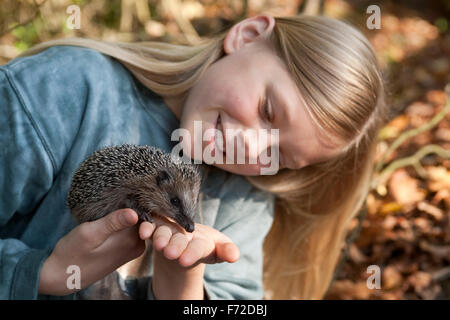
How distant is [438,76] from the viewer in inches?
269

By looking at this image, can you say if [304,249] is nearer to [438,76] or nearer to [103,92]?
[103,92]

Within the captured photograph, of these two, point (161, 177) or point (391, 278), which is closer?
point (161, 177)

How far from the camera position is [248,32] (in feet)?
9.42

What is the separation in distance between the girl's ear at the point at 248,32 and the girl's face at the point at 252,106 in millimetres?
62

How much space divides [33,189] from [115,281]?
2.45 feet

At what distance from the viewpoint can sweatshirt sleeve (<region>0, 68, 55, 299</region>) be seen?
7.63ft

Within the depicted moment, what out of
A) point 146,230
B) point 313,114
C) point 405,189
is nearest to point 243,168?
point 313,114

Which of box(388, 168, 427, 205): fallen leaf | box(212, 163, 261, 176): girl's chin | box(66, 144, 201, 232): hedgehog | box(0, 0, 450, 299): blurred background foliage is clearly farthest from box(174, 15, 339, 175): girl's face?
box(388, 168, 427, 205): fallen leaf

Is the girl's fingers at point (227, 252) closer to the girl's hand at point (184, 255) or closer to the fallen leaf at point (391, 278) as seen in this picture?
the girl's hand at point (184, 255)

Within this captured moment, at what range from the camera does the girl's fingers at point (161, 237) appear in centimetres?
197

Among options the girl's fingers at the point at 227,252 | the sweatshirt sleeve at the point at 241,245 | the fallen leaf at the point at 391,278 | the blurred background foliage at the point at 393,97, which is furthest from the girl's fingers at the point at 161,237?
the fallen leaf at the point at 391,278

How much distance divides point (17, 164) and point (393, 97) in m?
4.53

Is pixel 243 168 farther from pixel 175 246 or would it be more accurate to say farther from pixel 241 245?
pixel 175 246
